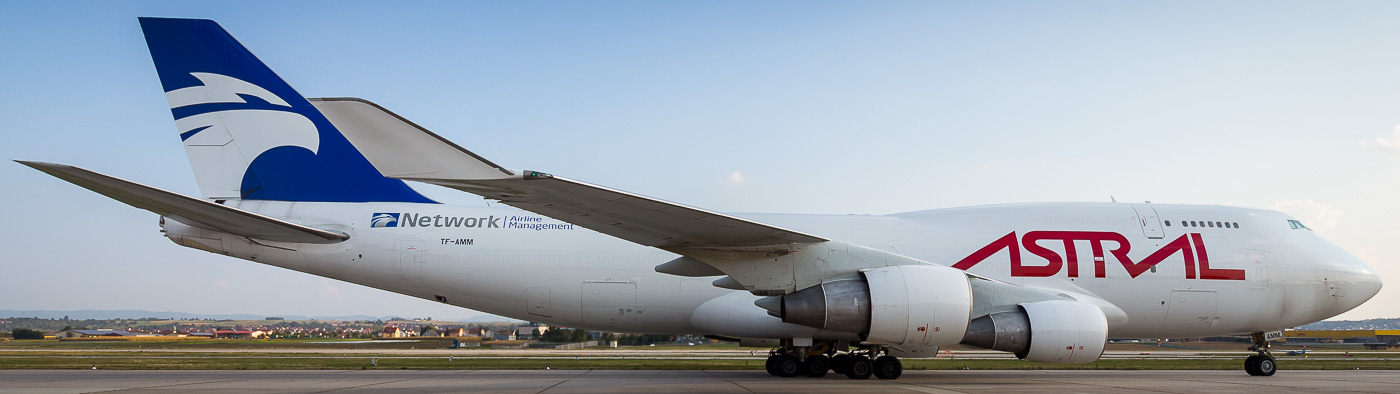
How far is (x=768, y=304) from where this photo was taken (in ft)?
31.6

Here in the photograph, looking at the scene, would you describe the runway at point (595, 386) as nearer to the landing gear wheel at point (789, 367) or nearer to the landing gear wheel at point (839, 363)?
the landing gear wheel at point (789, 367)

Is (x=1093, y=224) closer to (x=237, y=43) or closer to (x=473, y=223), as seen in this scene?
(x=473, y=223)

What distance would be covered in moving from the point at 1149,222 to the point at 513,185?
39.3ft

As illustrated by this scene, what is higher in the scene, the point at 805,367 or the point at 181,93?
the point at 181,93

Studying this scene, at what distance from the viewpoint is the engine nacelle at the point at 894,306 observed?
336 inches

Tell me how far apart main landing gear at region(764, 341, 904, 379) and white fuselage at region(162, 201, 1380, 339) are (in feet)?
2.93

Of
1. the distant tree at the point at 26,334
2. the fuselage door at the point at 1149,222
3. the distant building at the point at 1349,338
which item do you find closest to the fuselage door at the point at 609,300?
the fuselage door at the point at 1149,222

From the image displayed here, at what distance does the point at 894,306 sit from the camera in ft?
28.0

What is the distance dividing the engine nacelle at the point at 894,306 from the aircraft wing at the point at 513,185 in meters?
0.85

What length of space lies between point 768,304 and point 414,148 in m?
4.78

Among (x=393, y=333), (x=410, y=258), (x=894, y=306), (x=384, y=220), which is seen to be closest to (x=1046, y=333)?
(x=894, y=306)

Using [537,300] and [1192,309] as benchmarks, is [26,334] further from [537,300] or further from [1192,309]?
[1192,309]

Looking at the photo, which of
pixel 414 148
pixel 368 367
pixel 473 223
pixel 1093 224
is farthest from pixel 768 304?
pixel 368 367

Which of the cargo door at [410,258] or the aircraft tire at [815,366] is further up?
the cargo door at [410,258]
